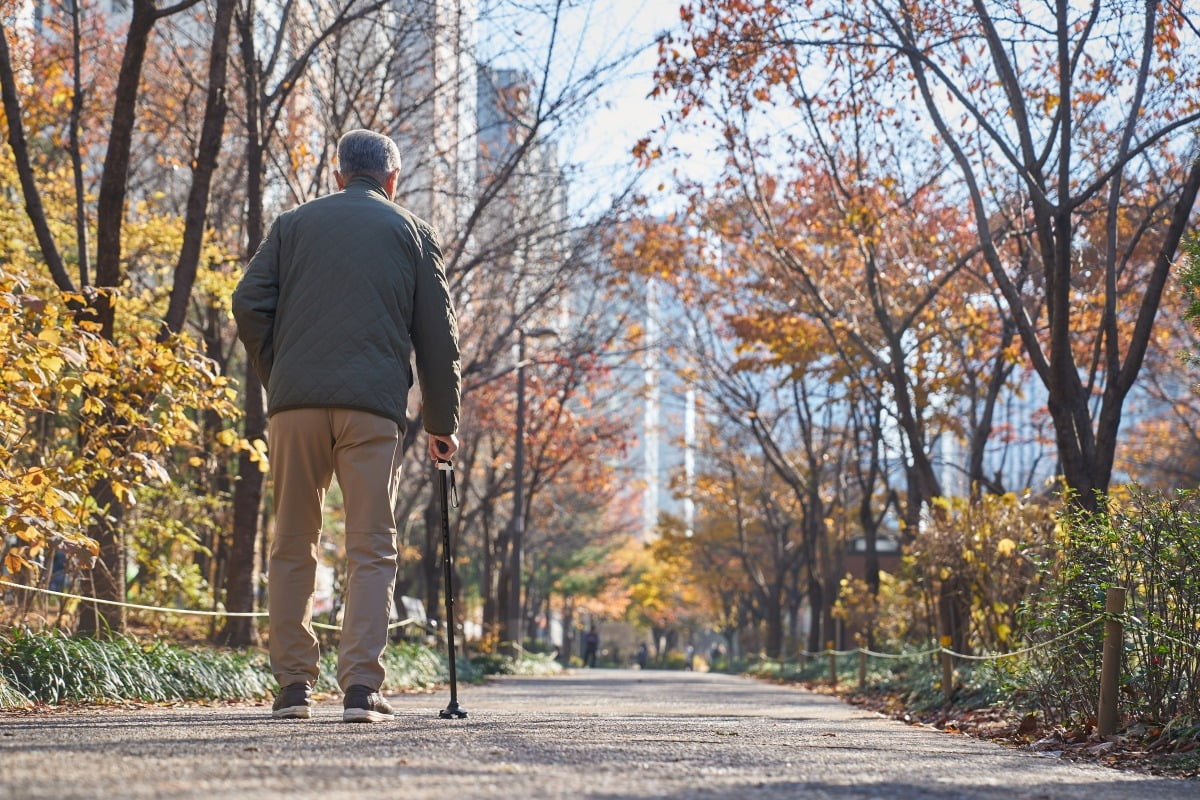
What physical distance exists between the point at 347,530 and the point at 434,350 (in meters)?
0.77

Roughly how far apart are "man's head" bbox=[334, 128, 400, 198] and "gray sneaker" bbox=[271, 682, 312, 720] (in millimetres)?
2003

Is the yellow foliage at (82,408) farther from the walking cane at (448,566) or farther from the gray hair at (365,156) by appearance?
the walking cane at (448,566)

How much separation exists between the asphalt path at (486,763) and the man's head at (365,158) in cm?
216

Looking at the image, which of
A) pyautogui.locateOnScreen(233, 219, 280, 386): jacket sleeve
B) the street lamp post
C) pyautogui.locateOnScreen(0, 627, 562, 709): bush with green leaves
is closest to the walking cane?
pyautogui.locateOnScreen(233, 219, 280, 386): jacket sleeve

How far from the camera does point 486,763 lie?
12.6ft

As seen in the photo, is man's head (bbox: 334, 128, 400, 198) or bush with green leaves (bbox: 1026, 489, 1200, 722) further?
bush with green leaves (bbox: 1026, 489, 1200, 722)

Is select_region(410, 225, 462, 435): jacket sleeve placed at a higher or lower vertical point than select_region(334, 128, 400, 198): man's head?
lower

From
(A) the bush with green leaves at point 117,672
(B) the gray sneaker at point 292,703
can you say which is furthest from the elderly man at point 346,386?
(A) the bush with green leaves at point 117,672

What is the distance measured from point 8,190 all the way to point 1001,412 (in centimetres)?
1814

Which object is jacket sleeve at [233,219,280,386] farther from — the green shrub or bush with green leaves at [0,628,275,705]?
bush with green leaves at [0,628,275,705]

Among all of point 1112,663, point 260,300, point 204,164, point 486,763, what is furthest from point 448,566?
point 204,164

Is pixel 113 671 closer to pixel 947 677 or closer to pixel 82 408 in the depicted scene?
pixel 82 408

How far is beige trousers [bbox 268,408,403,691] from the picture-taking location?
17.2 feet

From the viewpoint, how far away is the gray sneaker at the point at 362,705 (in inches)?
200
